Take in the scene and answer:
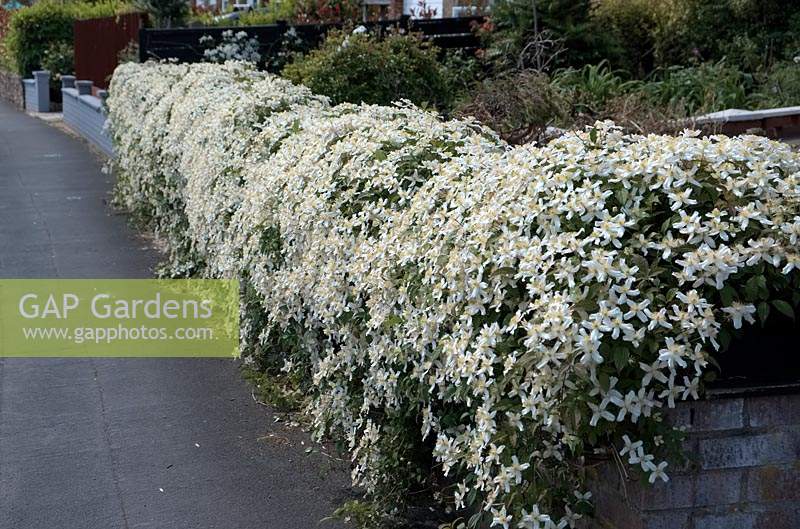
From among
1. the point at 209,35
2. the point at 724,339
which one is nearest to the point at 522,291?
the point at 724,339

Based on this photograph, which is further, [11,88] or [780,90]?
[11,88]

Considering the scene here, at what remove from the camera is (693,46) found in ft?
48.2

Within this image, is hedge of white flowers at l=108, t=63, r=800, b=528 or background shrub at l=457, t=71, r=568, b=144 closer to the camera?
hedge of white flowers at l=108, t=63, r=800, b=528

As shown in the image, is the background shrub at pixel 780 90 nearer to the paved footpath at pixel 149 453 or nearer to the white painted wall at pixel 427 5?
the paved footpath at pixel 149 453

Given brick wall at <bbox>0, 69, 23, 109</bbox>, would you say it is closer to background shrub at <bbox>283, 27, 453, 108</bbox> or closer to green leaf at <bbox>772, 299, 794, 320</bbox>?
background shrub at <bbox>283, 27, 453, 108</bbox>

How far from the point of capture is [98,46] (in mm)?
21906

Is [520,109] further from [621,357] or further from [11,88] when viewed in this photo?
[11,88]

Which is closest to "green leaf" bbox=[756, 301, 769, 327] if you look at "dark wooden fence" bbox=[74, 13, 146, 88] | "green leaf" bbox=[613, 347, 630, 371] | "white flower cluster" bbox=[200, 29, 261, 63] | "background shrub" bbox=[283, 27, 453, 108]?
"green leaf" bbox=[613, 347, 630, 371]

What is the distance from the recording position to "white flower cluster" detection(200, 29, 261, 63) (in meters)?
14.9

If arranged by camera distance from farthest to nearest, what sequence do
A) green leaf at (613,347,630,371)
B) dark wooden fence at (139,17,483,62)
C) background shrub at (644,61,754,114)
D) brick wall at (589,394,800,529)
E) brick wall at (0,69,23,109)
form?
1. brick wall at (0,69,23,109)
2. dark wooden fence at (139,17,483,62)
3. background shrub at (644,61,754,114)
4. brick wall at (589,394,800,529)
5. green leaf at (613,347,630,371)

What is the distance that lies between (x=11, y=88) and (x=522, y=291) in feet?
91.7

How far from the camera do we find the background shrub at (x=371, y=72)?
11352mm

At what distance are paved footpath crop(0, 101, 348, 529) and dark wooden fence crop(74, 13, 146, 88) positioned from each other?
15184 millimetres

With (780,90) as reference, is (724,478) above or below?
below
